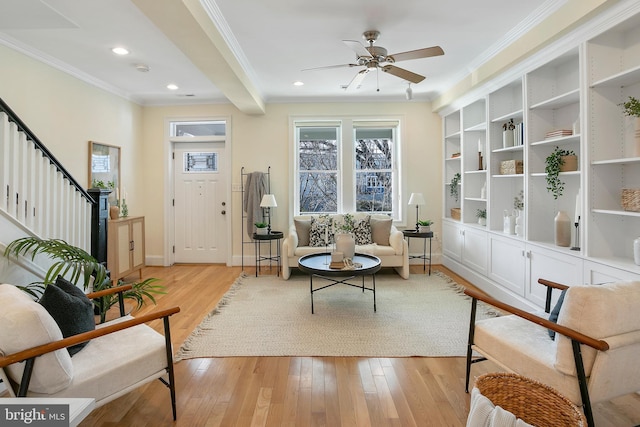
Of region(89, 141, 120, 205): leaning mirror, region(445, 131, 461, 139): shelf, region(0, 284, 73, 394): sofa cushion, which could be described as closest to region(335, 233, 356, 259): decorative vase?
region(445, 131, 461, 139): shelf

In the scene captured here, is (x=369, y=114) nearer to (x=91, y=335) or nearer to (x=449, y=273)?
(x=449, y=273)

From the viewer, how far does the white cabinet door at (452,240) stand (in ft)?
17.4

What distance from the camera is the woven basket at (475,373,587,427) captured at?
1.45m

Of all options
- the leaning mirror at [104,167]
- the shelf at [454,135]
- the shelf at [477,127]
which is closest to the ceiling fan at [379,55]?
the shelf at [477,127]

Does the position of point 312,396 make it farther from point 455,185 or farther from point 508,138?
point 455,185

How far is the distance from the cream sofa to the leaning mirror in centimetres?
250

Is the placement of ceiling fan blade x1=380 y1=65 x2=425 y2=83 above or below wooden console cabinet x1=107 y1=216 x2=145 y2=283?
above

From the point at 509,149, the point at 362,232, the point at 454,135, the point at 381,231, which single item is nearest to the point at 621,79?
the point at 509,149

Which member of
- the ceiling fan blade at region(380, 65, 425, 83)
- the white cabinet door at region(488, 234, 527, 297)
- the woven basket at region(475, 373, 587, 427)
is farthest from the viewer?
the white cabinet door at region(488, 234, 527, 297)

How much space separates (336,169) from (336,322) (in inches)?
125

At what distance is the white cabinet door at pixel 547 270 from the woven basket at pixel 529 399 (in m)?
1.75

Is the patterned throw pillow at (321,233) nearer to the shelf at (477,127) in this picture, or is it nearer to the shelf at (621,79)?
the shelf at (477,127)

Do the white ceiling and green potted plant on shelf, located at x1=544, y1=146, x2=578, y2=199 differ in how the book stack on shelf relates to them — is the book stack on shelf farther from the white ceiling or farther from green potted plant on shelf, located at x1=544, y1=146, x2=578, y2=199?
the white ceiling

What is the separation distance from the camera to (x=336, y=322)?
3412mm
